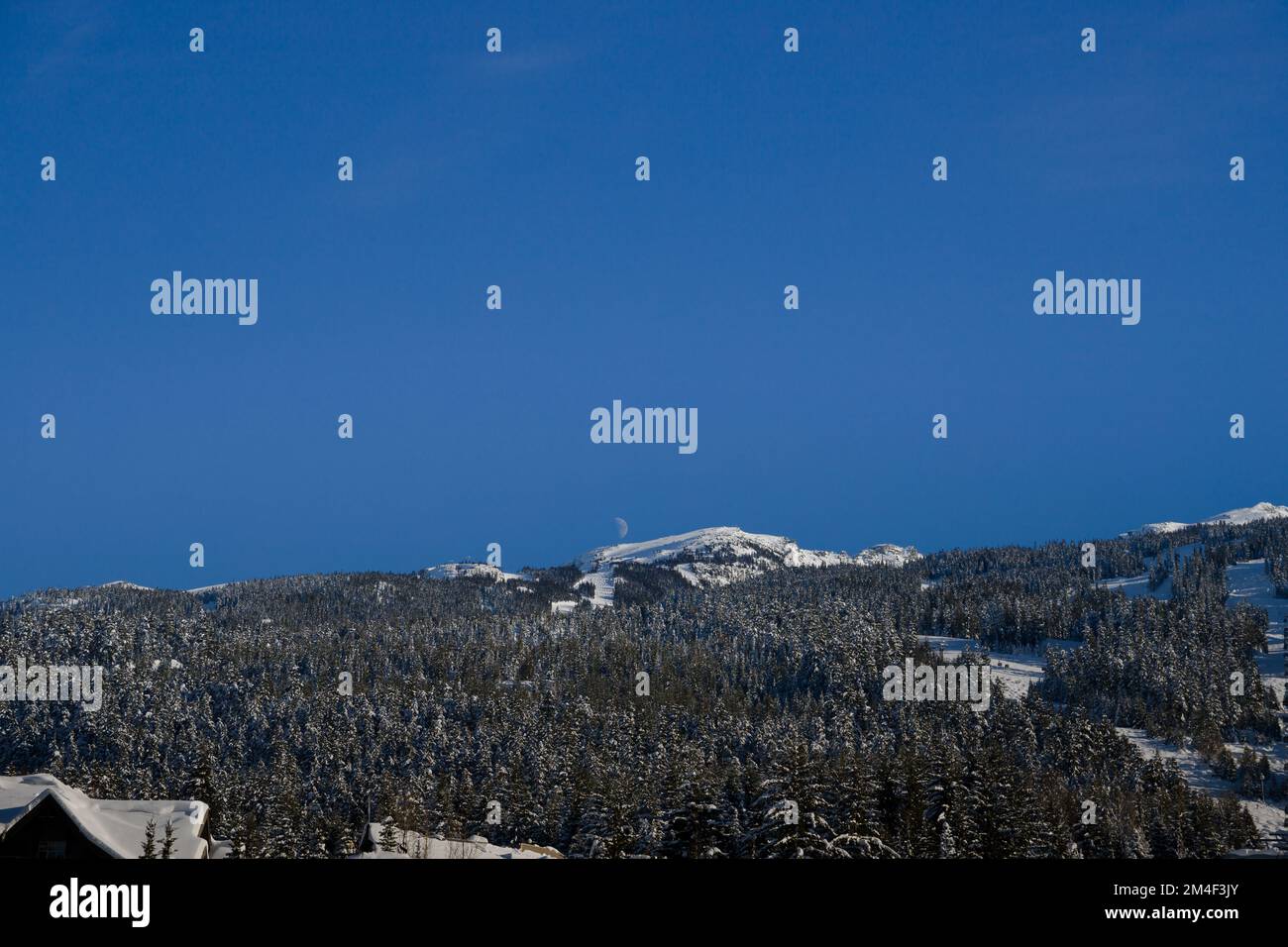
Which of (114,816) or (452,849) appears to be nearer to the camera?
(114,816)

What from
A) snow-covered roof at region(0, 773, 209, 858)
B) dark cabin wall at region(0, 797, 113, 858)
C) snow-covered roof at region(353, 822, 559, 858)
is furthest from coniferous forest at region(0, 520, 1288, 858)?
dark cabin wall at region(0, 797, 113, 858)

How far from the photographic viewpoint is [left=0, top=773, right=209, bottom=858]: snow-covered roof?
43.2 meters

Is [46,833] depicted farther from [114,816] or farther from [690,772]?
[690,772]

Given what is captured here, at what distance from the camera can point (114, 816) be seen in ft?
158

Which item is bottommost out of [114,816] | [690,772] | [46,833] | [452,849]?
[690,772]

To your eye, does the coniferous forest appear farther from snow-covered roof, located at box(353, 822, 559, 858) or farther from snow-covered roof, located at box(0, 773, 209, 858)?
snow-covered roof, located at box(0, 773, 209, 858)

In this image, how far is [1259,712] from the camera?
194625mm

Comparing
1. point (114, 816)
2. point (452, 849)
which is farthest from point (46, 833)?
point (452, 849)

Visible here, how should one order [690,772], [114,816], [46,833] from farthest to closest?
[690,772] < [114,816] < [46,833]

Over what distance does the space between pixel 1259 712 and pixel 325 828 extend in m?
169

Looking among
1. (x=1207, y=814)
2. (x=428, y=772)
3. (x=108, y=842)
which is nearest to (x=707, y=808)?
(x=108, y=842)

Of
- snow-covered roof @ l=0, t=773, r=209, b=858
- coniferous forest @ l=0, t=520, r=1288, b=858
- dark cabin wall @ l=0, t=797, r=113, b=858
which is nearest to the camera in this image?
dark cabin wall @ l=0, t=797, r=113, b=858

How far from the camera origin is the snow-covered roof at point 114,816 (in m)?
43.2
